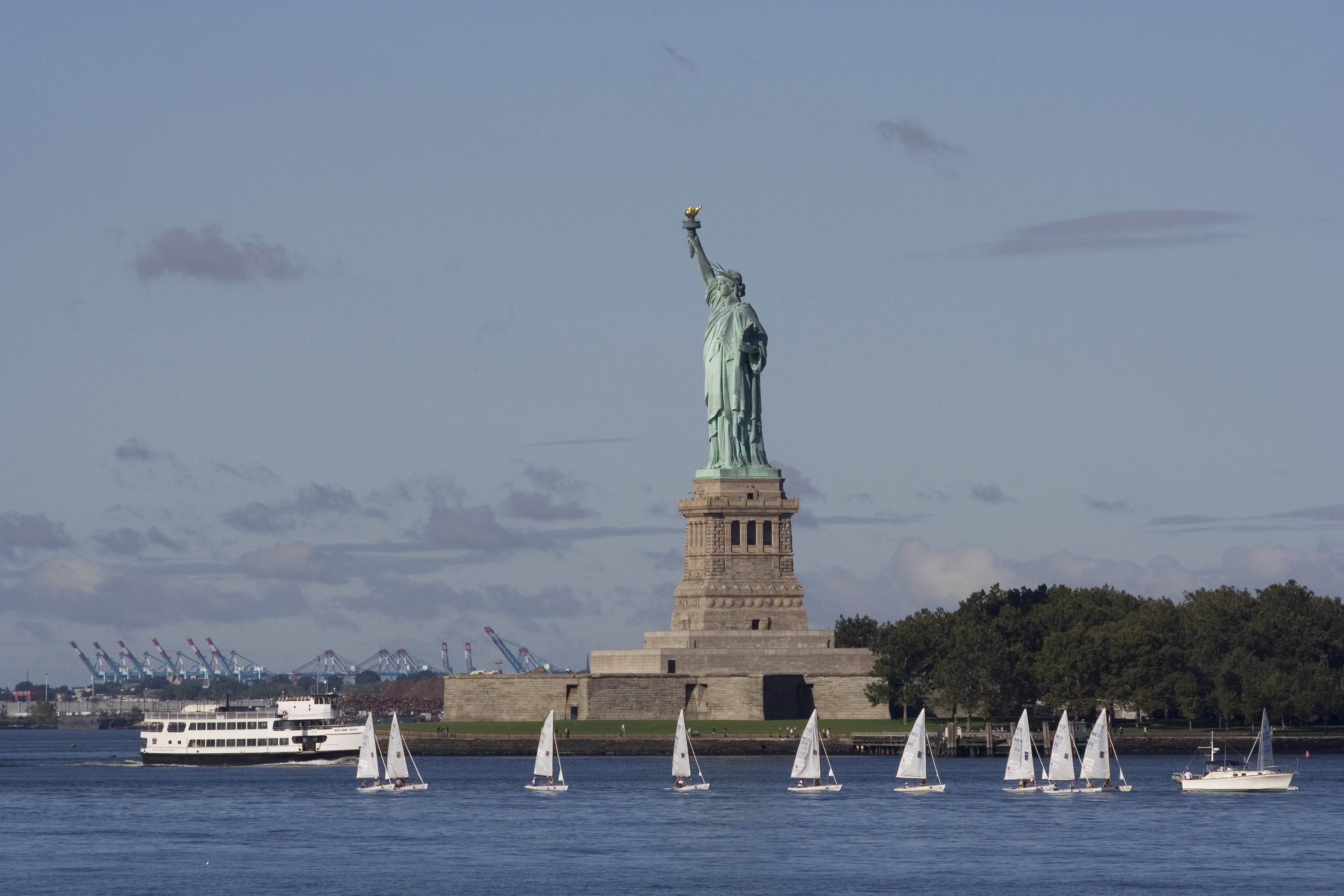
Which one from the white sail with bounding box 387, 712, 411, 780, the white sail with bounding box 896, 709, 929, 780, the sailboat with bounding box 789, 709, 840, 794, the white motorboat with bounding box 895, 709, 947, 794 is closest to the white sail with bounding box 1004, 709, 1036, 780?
the white motorboat with bounding box 895, 709, 947, 794

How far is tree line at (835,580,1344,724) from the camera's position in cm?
14538

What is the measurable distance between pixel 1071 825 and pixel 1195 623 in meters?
52.6

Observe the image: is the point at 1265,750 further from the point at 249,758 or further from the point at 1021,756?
the point at 249,758

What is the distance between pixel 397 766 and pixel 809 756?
1928 cm

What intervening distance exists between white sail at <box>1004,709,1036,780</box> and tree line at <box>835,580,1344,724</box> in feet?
91.5

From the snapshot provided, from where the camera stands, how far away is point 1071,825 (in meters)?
101

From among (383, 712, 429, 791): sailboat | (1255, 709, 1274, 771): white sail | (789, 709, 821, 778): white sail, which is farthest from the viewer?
(383, 712, 429, 791): sailboat

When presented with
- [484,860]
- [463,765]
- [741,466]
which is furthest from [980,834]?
[741,466]

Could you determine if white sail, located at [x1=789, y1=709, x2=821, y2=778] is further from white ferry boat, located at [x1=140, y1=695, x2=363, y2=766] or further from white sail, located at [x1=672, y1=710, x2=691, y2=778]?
white ferry boat, located at [x1=140, y1=695, x2=363, y2=766]

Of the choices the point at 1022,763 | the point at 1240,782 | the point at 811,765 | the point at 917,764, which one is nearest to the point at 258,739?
the point at 811,765

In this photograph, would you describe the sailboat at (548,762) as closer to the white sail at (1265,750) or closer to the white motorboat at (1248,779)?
the white motorboat at (1248,779)

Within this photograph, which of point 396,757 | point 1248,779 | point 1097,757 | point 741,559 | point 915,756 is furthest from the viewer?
point 741,559

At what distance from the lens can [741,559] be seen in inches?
6004

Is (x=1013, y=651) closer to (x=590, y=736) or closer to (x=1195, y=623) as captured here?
(x=1195, y=623)
